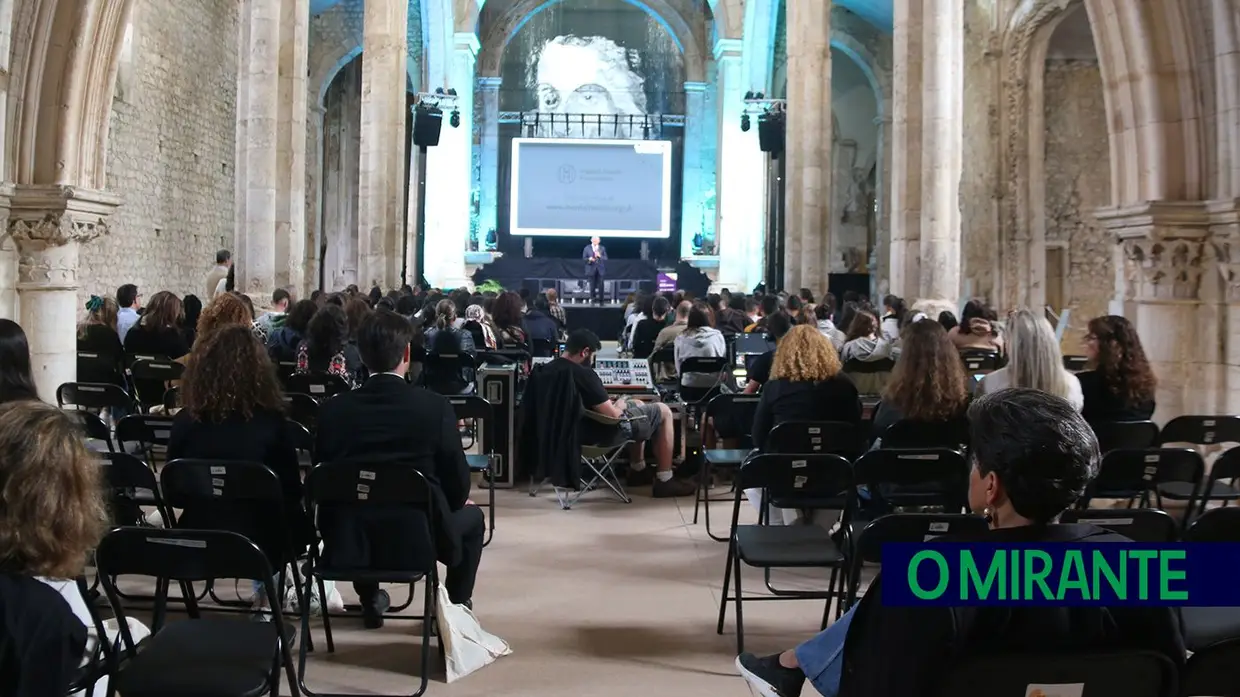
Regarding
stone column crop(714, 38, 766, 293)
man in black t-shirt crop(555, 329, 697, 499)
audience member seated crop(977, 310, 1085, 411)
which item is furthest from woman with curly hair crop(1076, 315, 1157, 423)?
stone column crop(714, 38, 766, 293)

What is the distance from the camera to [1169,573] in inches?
64.1

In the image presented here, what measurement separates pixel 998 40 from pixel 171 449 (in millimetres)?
15723

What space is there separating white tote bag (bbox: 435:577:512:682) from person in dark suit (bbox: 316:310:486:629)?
174mm

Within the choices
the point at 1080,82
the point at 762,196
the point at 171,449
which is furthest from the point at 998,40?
the point at 171,449

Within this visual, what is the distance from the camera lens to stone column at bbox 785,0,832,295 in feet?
59.9

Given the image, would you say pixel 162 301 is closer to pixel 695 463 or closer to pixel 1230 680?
pixel 695 463

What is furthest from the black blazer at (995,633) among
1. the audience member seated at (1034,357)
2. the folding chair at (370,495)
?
the audience member seated at (1034,357)

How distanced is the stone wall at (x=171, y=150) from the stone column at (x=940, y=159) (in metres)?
10.6

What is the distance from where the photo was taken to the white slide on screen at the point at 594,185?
30.2m

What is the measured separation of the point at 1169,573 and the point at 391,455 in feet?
9.98

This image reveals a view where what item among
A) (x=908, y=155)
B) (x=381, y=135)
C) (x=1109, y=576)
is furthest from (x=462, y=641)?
(x=381, y=135)

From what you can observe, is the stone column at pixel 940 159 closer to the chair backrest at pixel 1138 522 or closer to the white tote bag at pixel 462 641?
the white tote bag at pixel 462 641

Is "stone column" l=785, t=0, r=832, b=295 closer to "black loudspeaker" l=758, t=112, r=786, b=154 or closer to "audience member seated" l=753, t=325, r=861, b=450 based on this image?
"black loudspeaker" l=758, t=112, r=786, b=154

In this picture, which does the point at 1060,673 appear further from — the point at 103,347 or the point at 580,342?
the point at 103,347
